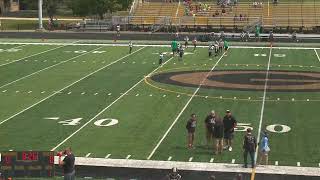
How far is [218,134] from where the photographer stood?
813 inches

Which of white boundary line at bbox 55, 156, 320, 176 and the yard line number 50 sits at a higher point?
the yard line number 50

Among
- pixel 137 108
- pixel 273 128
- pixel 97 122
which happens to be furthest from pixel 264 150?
pixel 137 108

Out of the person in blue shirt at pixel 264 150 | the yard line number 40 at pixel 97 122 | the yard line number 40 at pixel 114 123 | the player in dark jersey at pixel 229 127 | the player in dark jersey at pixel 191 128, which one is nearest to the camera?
the person in blue shirt at pixel 264 150

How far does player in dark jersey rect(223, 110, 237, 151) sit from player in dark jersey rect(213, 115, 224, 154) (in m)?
0.34

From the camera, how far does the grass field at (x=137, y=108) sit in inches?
855

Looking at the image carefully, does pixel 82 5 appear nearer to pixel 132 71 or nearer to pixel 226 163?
pixel 132 71

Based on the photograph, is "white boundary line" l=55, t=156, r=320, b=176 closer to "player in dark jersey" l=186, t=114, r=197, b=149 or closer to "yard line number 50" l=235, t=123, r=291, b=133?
"player in dark jersey" l=186, t=114, r=197, b=149

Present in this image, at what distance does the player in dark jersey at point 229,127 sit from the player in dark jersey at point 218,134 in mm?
337

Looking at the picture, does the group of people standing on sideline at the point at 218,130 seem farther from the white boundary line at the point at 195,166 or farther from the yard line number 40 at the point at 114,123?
the yard line number 40 at the point at 114,123

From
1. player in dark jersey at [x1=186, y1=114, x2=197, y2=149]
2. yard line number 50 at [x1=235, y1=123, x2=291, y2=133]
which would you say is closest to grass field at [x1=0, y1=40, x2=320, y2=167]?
yard line number 50 at [x1=235, y1=123, x2=291, y2=133]

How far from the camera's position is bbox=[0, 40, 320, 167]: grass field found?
21.7 meters

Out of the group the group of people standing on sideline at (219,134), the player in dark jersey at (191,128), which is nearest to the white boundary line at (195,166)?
the group of people standing on sideline at (219,134)

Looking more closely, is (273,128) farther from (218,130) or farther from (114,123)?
(114,123)

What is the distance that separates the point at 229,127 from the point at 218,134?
0.62 metres
